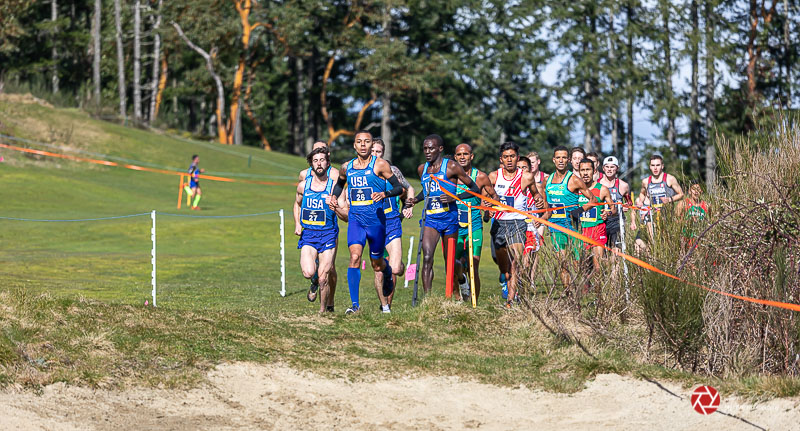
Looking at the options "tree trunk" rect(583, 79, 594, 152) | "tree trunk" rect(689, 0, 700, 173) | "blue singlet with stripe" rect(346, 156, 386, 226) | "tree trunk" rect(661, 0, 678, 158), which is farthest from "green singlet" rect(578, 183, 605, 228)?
"tree trunk" rect(583, 79, 594, 152)

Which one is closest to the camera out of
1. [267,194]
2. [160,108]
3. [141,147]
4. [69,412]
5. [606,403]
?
[69,412]

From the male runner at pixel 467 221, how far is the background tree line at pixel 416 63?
1340 inches

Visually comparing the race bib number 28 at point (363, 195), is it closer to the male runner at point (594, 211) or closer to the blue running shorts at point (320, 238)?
the blue running shorts at point (320, 238)

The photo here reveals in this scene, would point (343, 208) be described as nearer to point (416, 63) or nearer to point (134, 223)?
point (134, 223)

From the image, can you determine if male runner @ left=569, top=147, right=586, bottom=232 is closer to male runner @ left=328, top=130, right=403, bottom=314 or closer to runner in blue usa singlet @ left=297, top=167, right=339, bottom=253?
male runner @ left=328, top=130, right=403, bottom=314

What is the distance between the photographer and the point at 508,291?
14.2 metres

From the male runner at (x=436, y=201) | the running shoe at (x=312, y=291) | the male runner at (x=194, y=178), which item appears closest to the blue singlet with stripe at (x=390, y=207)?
the male runner at (x=436, y=201)

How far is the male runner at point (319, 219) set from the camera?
13.2 meters

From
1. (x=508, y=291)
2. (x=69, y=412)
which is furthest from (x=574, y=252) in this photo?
(x=69, y=412)

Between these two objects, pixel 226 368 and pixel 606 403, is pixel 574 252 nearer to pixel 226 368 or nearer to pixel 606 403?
pixel 606 403

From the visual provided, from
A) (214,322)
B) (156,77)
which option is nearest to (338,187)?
(214,322)

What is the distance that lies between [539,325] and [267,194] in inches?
1193

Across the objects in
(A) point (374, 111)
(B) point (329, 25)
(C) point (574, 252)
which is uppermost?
(B) point (329, 25)

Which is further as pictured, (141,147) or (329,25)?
(329,25)
